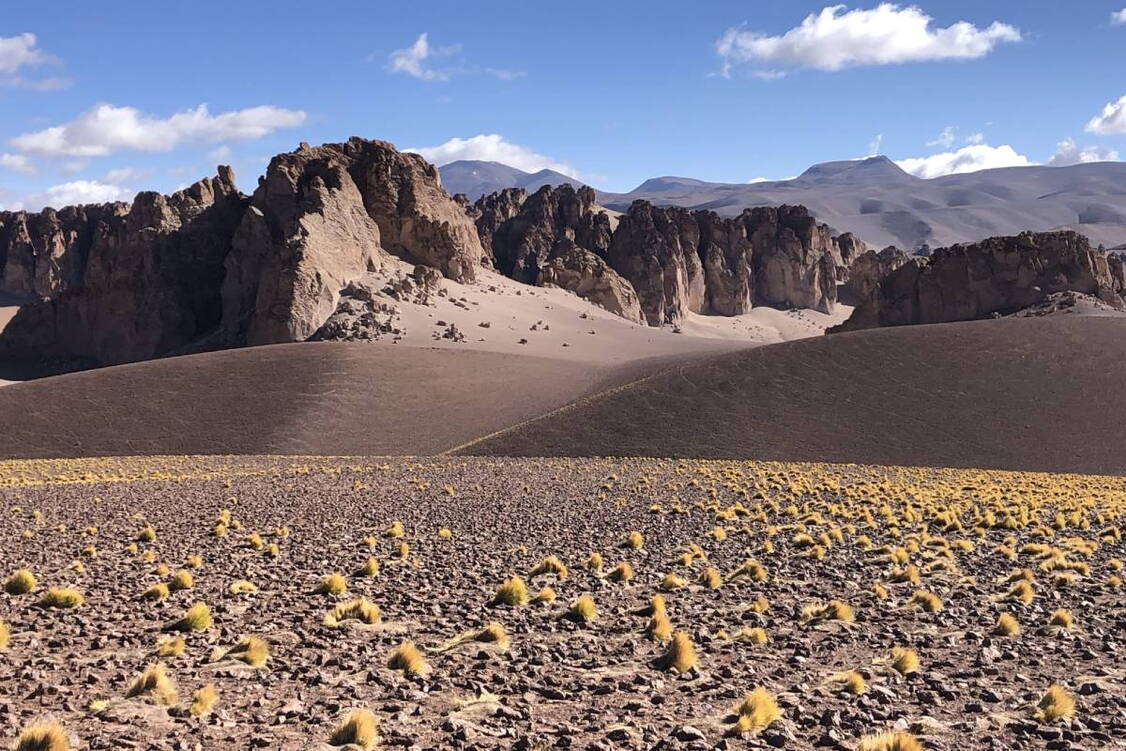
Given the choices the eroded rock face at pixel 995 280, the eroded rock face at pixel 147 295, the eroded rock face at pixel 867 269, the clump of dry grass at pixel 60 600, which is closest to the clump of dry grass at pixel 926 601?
the clump of dry grass at pixel 60 600

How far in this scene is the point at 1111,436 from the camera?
42188 millimetres

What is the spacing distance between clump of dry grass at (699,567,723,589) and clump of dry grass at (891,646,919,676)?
409 centimetres

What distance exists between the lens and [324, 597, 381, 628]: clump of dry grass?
10555mm

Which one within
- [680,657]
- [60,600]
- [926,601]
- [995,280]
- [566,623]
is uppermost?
Result: [995,280]

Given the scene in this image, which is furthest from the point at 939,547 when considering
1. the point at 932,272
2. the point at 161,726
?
the point at 932,272

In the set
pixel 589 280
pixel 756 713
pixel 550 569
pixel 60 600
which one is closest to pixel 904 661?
pixel 756 713

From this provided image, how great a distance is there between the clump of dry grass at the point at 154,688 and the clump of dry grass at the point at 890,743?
5.43m

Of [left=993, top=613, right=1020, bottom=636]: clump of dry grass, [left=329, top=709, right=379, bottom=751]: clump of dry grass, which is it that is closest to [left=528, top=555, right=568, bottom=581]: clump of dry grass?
[left=993, top=613, right=1020, bottom=636]: clump of dry grass

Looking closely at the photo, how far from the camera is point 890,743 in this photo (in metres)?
6.56

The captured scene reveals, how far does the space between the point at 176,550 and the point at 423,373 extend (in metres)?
44.4

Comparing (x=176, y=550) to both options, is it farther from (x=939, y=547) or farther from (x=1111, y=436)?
(x=1111, y=436)

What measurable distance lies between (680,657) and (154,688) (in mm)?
4861

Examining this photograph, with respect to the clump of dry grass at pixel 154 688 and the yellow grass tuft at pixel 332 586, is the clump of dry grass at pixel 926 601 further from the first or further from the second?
the clump of dry grass at pixel 154 688

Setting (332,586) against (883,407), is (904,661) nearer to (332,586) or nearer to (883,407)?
(332,586)
